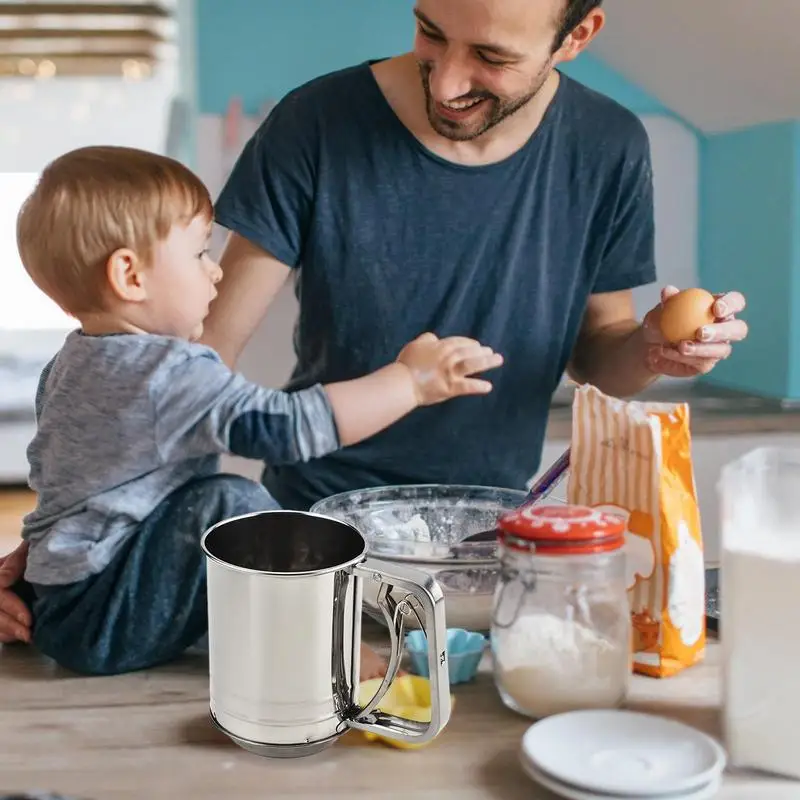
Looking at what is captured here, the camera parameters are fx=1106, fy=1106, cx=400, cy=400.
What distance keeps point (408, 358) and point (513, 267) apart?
0.53 meters

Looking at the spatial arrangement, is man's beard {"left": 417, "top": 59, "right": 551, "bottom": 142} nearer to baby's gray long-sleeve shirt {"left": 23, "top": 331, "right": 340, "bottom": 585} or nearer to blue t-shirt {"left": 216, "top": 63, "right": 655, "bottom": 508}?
blue t-shirt {"left": 216, "top": 63, "right": 655, "bottom": 508}

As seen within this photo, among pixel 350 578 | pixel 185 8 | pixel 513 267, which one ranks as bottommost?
pixel 350 578

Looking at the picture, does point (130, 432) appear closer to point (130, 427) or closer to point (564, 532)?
point (130, 427)

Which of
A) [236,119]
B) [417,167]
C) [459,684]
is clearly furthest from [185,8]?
[459,684]

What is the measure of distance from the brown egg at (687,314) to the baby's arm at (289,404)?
33 centimetres

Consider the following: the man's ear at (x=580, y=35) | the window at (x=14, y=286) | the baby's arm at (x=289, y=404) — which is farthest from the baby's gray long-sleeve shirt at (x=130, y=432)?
the window at (x=14, y=286)

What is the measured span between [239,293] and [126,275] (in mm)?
521

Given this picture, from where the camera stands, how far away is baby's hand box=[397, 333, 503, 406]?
38.6 inches

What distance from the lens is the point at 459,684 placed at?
0.86m

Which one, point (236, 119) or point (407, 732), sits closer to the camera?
point (407, 732)

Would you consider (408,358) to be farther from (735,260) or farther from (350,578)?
(735,260)

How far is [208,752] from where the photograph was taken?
2.40 ft

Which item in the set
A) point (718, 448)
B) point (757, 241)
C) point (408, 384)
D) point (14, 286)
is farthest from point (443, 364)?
point (14, 286)

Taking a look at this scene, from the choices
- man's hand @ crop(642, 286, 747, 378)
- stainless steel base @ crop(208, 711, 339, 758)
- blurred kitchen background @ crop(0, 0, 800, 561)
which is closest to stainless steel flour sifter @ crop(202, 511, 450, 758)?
stainless steel base @ crop(208, 711, 339, 758)
